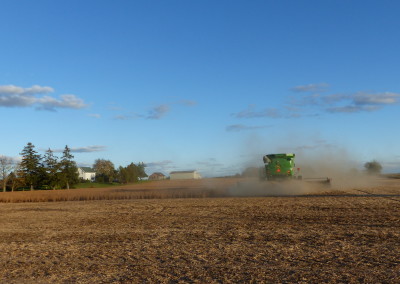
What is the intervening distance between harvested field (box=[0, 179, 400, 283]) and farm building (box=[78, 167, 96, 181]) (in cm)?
13673

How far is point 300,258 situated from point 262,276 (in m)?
1.91

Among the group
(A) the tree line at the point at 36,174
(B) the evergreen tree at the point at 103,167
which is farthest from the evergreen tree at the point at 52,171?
(B) the evergreen tree at the point at 103,167

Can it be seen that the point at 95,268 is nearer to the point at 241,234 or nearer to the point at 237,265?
the point at 237,265

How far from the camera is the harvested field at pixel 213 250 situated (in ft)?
27.9

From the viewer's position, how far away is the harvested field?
852cm

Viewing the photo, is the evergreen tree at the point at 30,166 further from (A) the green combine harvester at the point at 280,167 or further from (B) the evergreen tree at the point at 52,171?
(A) the green combine harvester at the point at 280,167

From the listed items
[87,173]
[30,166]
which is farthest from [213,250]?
[87,173]

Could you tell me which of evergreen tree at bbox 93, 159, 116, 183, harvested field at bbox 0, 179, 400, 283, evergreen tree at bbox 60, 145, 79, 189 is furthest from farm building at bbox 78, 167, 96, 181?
harvested field at bbox 0, 179, 400, 283

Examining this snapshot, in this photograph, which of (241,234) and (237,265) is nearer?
(237,265)

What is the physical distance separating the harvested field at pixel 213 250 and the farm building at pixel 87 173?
5383 inches

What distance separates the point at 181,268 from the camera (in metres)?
9.21

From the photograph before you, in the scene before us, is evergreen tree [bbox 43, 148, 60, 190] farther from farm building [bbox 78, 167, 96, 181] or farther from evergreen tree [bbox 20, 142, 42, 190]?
farm building [bbox 78, 167, 96, 181]

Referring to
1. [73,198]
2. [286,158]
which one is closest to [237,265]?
[286,158]

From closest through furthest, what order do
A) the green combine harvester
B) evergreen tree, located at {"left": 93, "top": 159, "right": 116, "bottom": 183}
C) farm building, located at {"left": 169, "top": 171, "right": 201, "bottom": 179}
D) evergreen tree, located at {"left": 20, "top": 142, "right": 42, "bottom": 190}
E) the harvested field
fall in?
the harvested field → the green combine harvester → evergreen tree, located at {"left": 20, "top": 142, "right": 42, "bottom": 190} → evergreen tree, located at {"left": 93, "top": 159, "right": 116, "bottom": 183} → farm building, located at {"left": 169, "top": 171, "right": 201, "bottom": 179}
